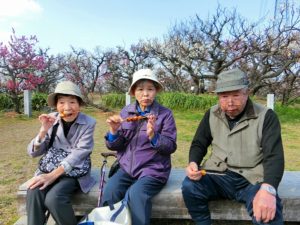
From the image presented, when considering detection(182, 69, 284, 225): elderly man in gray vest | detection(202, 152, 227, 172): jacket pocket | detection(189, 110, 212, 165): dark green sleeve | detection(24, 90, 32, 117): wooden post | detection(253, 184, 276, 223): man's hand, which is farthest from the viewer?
detection(24, 90, 32, 117): wooden post

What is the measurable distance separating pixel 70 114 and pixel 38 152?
411 mm

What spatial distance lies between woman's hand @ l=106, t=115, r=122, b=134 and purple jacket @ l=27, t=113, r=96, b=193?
0.24 metres

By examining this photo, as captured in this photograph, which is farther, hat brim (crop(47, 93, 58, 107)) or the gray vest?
hat brim (crop(47, 93, 58, 107))

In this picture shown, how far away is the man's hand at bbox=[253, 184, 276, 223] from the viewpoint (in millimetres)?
2076

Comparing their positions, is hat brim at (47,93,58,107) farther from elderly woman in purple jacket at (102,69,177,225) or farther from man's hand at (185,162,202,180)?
man's hand at (185,162,202,180)

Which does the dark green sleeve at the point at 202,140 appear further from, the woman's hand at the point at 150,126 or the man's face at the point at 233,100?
the woman's hand at the point at 150,126

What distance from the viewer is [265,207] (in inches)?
81.8

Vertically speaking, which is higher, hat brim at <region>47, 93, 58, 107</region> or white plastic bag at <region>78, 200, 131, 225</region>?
hat brim at <region>47, 93, 58, 107</region>

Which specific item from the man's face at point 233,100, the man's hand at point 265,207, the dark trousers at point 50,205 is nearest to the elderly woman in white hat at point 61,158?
the dark trousers at point 50,205

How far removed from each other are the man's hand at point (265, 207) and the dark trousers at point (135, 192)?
2.56 feet

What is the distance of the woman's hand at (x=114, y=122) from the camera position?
2618 millimetres

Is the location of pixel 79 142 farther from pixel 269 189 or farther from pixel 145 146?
pixel 269 189

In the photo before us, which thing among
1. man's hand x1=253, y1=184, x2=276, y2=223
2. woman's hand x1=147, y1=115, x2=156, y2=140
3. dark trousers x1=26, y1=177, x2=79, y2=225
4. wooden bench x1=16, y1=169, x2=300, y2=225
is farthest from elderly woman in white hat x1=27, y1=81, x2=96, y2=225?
man's hand x1=253, y1=184, x2=276, y2=223

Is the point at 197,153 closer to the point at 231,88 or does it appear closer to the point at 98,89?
the point at 231,88
